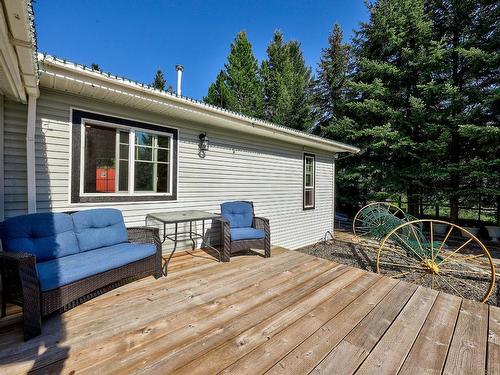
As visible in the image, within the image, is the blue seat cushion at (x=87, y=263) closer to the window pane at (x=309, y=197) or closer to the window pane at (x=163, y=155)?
the window pane at (x=163, y=155)

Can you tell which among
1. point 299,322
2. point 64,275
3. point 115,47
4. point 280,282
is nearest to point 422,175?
point 280,282

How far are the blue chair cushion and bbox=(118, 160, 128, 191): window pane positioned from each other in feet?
5.28

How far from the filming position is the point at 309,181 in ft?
23.9

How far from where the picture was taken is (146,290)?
8.93ft

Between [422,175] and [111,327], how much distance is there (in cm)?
1015

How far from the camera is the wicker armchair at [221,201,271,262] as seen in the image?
12.5 feet

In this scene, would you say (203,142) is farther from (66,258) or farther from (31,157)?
(66,258)

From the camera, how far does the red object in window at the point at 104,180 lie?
348 cm

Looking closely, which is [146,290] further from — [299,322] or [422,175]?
[422,175]

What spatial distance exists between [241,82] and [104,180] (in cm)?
1374

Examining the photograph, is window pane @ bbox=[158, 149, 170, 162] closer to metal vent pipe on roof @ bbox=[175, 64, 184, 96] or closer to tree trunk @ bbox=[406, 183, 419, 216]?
metal vent pipe on roof @ bbox=[175, 64, 184, 96]

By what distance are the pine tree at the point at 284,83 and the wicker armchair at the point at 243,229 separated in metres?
10.7

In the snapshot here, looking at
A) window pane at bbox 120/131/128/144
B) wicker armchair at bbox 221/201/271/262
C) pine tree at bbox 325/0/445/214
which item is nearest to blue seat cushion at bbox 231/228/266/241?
wicker armchair at bbox 221/201/271/262

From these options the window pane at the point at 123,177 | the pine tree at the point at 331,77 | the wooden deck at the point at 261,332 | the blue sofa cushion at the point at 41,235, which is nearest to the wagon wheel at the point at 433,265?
the wooden deck at the point at 261,332
